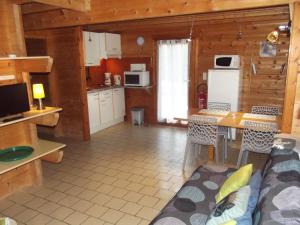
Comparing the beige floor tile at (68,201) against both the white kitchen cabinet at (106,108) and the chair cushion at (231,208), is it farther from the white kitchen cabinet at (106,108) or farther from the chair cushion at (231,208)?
the white kitchen cabinet at (106,108)

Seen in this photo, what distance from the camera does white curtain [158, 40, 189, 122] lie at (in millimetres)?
5633

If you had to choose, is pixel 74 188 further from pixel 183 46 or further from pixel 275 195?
pixel 183 46

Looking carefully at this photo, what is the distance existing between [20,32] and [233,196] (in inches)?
118

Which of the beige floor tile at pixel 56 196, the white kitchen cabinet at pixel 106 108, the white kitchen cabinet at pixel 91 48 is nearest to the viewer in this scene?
the beige floor tile at pixel 56 196

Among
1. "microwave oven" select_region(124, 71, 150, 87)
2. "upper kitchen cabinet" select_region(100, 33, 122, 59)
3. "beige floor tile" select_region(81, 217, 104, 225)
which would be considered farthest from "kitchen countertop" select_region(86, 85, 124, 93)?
"beige floor tile" select_region(81, 217, 104, 225)

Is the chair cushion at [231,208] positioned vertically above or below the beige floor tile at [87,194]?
above

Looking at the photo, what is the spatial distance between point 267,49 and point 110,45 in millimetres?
3270

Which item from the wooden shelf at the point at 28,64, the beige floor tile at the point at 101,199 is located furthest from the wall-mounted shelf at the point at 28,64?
the beige floor tile at the point at 101,199

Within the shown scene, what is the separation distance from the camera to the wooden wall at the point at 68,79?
16.1 ft

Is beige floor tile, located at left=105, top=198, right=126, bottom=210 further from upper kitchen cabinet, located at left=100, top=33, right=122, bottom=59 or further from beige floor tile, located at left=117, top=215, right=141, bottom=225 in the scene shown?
upper kitchen cabinet, located at left=100, top=33, right=122, bottom=59

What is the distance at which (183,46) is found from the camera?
5.57m

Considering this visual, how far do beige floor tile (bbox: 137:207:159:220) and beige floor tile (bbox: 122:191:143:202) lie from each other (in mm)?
218

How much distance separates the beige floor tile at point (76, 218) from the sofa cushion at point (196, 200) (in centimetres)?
111

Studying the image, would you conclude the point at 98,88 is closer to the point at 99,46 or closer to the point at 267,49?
the point at 99,46
